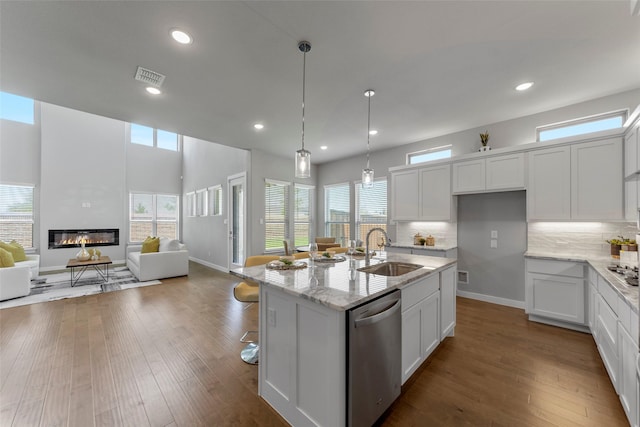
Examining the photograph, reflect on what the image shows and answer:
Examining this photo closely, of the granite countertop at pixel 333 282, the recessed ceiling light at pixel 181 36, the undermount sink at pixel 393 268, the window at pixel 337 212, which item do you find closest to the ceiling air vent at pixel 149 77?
the recessed ceiling light at pixel 181 36

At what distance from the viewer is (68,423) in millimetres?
1677

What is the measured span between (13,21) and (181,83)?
1.21m

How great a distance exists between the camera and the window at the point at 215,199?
6843 millimetres

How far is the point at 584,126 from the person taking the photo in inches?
134

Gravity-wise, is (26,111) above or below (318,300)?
above

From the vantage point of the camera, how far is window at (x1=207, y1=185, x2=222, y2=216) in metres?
6.84

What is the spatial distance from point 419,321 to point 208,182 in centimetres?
695

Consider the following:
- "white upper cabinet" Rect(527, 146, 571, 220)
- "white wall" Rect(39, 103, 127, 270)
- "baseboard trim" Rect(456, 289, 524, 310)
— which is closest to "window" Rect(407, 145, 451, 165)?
"white upper cabinet" Rect(527, 146, 571, 220)

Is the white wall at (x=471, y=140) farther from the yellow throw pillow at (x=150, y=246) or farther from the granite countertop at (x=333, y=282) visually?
the yellow throw pillow at (x=150, y=246)

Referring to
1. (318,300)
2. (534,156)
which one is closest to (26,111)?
(318,300)

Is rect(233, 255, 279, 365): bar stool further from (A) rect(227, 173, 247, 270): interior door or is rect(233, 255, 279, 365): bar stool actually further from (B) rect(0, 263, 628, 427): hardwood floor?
(A) rect(227, 173, 247, 270): interior door

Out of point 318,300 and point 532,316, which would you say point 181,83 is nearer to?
point 318,300

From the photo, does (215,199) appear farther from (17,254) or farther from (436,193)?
(436,193)

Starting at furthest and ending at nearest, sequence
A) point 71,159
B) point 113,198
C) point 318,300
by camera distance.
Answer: point 113,198 < point 71,159 < point 318,300
